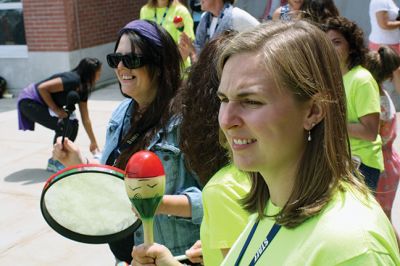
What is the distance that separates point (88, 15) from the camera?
12.1 meters

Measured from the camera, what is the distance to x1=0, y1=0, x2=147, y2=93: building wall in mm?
11695

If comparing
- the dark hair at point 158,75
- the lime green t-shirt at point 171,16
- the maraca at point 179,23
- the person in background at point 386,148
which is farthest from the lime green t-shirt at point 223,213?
the lime green t-shirt at point 171,16

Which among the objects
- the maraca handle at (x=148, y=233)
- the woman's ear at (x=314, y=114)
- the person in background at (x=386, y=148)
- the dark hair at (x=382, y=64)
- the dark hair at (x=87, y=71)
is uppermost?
the woman's ear at (x=314, y=114)

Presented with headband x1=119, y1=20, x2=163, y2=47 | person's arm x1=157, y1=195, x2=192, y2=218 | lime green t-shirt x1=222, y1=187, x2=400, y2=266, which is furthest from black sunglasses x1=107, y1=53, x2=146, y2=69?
lime green t-shirt x1=222, y1=187, x2=400, y2=266

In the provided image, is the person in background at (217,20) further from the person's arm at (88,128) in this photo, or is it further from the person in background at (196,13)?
the person in background at (196,13)

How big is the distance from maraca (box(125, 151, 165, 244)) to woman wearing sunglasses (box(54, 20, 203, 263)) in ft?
1.93

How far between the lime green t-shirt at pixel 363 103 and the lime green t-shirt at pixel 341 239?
7.67ft

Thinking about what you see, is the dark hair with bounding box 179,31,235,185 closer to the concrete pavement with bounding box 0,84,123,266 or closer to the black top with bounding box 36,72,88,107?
the concrete pavement with bounding box 0,84,123,266

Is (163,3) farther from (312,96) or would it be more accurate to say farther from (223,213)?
(312,96)

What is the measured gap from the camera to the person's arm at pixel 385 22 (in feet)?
25.8

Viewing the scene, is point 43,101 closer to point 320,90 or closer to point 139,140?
point 139,140

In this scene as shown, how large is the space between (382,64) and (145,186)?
9.43 ft

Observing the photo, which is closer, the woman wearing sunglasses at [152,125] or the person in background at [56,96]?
the woman wearing sunglasses at [152,125]

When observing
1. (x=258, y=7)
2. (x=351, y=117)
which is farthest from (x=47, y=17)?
(x=351, y=117)
